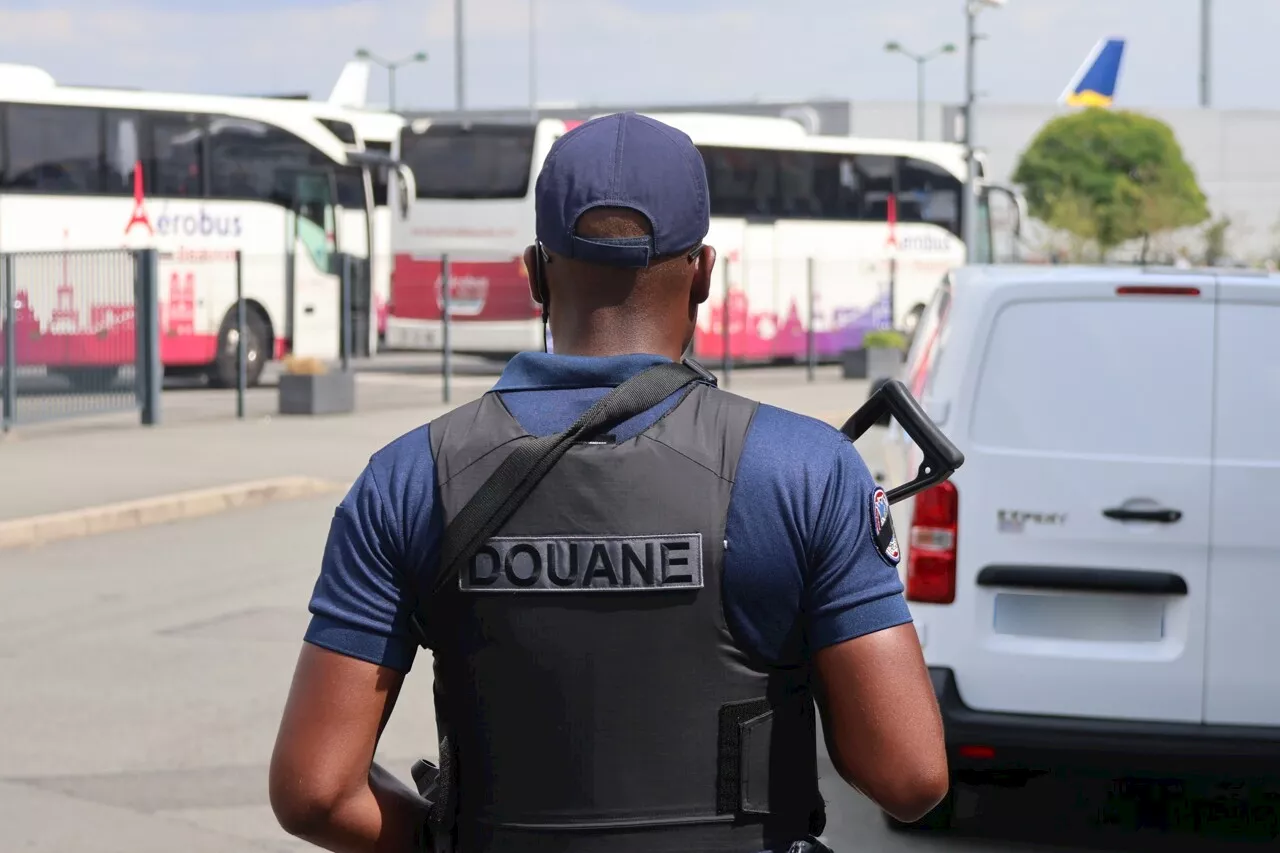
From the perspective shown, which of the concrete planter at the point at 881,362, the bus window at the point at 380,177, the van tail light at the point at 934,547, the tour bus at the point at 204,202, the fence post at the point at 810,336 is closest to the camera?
the van tail light at the point at 934,547

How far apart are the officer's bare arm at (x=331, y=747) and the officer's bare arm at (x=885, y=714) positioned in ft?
1.50

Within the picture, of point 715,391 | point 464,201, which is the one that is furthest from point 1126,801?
point 464,201

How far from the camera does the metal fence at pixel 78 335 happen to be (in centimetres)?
1808

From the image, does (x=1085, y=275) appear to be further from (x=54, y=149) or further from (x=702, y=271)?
(x=54, y=149)

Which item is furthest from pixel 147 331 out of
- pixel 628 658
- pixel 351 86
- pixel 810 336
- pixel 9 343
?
pixel 351 86

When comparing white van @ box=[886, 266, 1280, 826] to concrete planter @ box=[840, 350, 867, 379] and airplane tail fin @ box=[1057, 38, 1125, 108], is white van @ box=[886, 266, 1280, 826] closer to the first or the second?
concrete planter @ box=[840, 350, 867, 379]

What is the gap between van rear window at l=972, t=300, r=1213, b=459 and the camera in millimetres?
5312

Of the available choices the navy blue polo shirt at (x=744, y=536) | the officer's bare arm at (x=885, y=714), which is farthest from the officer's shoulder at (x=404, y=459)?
the officer's bare arm at (x=885, y=714)

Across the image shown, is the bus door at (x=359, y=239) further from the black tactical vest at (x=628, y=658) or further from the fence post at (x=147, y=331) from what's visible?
the black tactical vest at (x=628, y=658)

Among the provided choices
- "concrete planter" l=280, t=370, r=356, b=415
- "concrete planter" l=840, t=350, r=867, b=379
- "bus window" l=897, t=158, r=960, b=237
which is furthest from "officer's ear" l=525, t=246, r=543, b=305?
"bus window" l=897, t=158, r=960, b=237

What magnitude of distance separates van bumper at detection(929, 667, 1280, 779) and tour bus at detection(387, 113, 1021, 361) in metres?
21.1

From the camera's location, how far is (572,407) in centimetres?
217

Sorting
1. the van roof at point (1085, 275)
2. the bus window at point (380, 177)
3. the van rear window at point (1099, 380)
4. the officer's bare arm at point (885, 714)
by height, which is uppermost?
the bus window at point (380, 177)

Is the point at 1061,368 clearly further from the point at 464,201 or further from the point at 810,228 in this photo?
the point at 810,228
